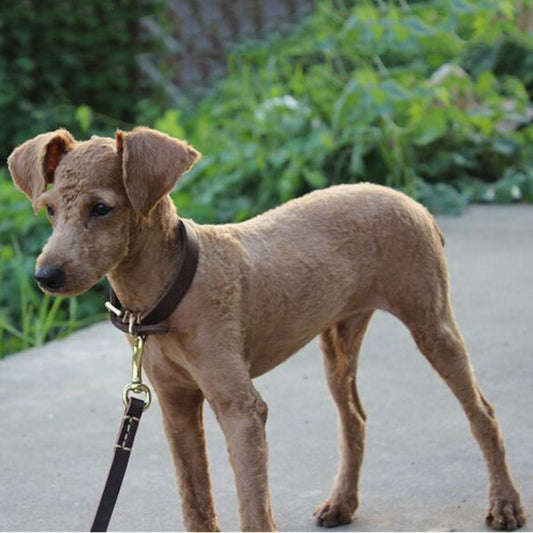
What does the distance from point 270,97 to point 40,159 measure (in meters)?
6.02

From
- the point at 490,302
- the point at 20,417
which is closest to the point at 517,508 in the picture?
the point at 20,417

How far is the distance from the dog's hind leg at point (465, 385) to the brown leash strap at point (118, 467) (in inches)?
41.6

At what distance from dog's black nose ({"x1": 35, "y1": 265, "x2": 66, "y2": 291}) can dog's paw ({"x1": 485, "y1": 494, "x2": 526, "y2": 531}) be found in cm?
170

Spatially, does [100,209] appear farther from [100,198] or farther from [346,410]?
[346,410]

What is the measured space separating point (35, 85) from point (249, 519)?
27.3 feet

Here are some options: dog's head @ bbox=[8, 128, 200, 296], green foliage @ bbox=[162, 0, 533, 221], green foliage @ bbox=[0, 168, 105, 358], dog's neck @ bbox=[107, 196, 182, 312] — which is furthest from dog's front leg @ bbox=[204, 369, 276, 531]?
green foliage @ bbox=[162, 0, 533, 221]

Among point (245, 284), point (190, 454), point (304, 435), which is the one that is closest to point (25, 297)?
point (304, 435)

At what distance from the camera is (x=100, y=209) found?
3.18 meters

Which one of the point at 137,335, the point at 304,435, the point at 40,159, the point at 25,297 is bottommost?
the point at 25,297

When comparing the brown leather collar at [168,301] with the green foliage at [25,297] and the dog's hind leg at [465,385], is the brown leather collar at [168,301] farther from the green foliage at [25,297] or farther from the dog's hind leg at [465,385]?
the green foliage at [25,297]

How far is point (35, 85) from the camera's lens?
36.0ft

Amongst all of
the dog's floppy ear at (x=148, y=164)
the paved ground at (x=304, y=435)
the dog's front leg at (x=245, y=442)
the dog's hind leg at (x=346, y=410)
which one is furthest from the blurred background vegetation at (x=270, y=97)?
the dog's floppy ear at (x=148, y=164)

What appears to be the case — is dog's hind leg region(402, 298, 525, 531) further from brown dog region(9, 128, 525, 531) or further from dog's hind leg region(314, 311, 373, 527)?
dog's hind leg region(314, 311, 373, 527)

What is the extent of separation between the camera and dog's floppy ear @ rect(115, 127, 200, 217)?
124 inches
